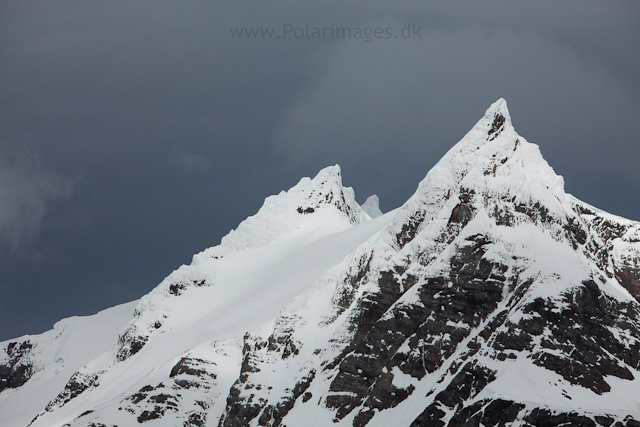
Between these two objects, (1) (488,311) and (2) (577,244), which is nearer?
(1) (488,311)

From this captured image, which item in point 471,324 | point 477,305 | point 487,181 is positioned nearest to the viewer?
point 471,324

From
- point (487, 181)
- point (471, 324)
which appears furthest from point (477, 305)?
point (487, 181)

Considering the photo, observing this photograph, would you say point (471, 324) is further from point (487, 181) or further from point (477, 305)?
point (487, 181)

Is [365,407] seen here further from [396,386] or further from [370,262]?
[370,262]

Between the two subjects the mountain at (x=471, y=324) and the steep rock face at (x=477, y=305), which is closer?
the mountain at (x=471, y=324)

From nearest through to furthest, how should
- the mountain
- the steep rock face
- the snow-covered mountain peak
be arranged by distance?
the mountain → the steep rock face → the snow-covered mountain peak

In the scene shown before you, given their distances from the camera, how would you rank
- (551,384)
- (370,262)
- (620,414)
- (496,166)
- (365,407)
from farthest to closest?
(370,262)
(496,166)
(365,407)
(551,384)
(620,414)

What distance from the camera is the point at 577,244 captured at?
167 metres

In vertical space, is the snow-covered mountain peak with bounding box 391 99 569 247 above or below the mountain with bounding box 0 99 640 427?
above

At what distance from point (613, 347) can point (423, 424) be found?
36.5 metres

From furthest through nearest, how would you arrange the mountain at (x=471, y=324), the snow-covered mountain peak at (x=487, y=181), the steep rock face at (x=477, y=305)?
the snow-covered mountain peak at (x=487, y=181) < the steep rock face at (x=477, y=305) < the mountain at (x=471, y=324)

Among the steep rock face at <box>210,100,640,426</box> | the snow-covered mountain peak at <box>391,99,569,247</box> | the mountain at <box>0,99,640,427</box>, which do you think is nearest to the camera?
the mountain at <box>0,99,640,427</box>

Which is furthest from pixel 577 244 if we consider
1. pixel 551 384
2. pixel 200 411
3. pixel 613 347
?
pixel 200 411

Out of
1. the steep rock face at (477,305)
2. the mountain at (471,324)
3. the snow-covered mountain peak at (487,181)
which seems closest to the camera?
the mountain at (471,324)
